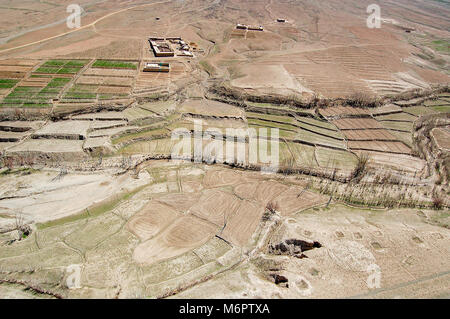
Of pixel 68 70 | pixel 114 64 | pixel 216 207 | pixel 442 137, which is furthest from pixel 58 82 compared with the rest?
pixel 442 137

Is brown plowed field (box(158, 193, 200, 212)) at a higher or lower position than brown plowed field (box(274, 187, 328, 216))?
lower

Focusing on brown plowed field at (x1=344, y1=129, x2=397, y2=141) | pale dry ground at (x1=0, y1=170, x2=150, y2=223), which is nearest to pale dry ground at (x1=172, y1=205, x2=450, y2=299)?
pale dry ground at (x1=0, y1=170, x2=150, y2=223)

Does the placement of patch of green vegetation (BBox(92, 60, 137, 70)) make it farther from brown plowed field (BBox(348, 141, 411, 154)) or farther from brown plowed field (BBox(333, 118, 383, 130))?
brown plowed field (BBox(348, 141, 411, 154))

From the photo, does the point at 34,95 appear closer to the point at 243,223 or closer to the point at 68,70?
the point at 68,70

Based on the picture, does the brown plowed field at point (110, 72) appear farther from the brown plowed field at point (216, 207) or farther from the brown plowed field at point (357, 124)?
the brown plowed field at point (357, 124)

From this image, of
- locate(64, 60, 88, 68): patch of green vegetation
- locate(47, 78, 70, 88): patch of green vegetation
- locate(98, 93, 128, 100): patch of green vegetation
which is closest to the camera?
locate(98, 93, 128, 100): patch of green vegetation

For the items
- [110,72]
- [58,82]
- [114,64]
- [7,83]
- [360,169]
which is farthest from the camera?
[114,64]
